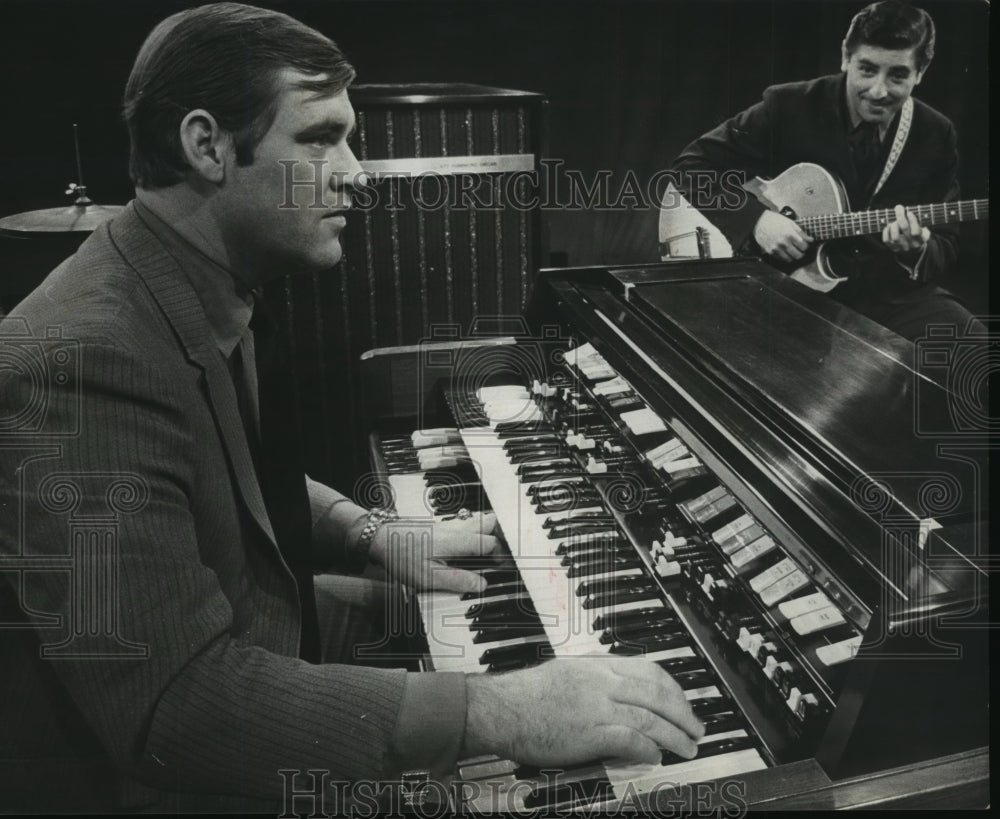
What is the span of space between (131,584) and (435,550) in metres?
0.86

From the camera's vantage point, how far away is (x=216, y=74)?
4.36 ft

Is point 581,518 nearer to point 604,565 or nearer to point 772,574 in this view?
point 604,565

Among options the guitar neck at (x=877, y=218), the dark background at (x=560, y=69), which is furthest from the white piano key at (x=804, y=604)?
the guitar neck at (x=877, y=218)

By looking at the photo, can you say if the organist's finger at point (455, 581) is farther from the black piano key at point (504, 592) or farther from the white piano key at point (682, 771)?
the white piano key at point (682, 771)

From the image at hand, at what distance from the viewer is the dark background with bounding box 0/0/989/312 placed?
Answer: 6.40 ft

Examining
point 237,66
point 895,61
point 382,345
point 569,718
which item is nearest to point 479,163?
point 382,345

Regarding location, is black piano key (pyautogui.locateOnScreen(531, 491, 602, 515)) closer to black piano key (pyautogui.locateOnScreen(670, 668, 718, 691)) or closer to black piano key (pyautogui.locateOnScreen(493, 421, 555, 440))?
black piano key (pyautogui.locateOnScreen(493, 421, 555, 440))

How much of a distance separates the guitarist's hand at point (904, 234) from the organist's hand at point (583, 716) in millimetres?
1346

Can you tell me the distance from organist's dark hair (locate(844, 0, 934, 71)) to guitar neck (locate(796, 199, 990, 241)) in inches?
12.6

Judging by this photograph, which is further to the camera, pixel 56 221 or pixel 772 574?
pixel 56 221

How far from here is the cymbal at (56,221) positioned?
2033 mm

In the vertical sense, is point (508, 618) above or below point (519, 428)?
below

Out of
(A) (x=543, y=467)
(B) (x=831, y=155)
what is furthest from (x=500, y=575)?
(B) (x=831, y=155)

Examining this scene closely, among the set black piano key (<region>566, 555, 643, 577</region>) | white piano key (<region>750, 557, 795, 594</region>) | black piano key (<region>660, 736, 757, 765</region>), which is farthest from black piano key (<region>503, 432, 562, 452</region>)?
black piano key (<region>660, 736, 757, 765</region>)
